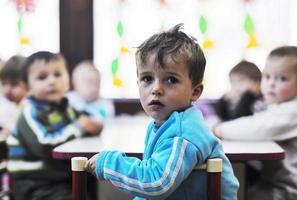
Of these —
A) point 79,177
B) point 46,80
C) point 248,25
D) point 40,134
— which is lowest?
point 40,134

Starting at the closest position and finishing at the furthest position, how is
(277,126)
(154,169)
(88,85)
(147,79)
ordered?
(154,169)
(147,79)
(277,126)
(88,85)

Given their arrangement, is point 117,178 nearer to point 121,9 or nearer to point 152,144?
point 152,144

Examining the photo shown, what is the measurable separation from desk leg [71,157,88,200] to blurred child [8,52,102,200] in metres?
0.94

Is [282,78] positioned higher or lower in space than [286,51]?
lower

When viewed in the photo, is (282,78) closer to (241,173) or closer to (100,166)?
(241,173)

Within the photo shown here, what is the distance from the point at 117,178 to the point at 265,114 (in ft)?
3.49

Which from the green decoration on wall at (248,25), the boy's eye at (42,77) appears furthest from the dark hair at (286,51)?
the boy's eye at (42,77)

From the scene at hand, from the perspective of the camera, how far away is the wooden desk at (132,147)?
1485mm

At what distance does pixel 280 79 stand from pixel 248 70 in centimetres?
26

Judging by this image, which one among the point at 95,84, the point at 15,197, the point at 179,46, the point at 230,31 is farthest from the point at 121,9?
the point at 179,46

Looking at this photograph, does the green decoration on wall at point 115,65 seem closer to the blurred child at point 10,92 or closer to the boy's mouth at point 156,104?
the blurred child at point 10,92

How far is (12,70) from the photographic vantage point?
2227 millimetres

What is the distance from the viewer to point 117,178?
99 centimetres

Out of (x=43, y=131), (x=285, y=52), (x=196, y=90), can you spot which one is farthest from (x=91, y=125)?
(x=196, y=90)
